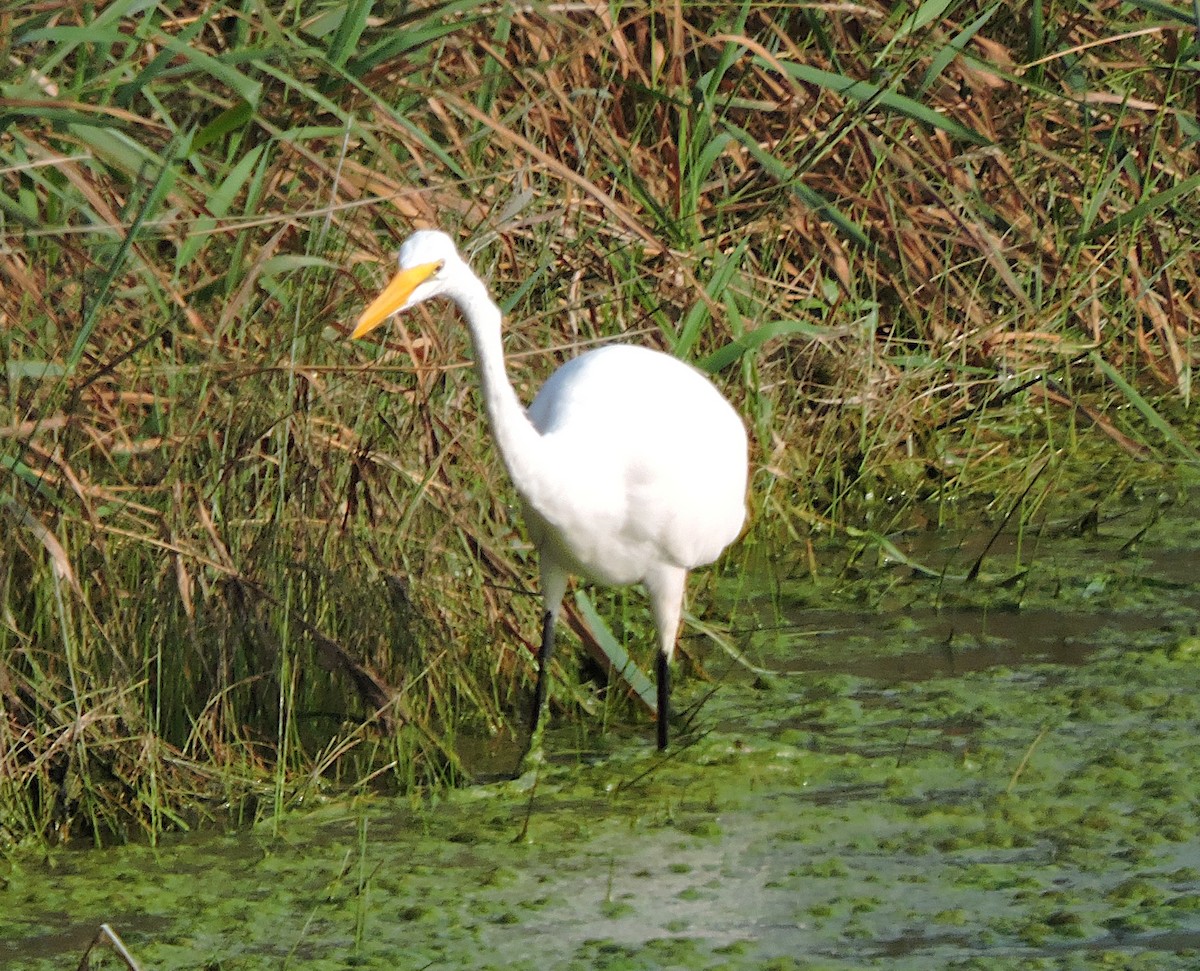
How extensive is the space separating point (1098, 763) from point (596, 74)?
82.2 inches

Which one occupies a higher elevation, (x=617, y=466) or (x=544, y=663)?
(x=617, y=466)

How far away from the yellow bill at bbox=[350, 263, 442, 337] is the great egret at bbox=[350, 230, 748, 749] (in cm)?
6

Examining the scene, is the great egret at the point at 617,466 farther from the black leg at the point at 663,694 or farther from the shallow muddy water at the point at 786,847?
the shallow muddy water at the point at 786,847

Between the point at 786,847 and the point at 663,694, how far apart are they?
0.57 meters

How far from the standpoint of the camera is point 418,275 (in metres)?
2.99

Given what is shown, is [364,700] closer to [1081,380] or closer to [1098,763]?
[1098,763]

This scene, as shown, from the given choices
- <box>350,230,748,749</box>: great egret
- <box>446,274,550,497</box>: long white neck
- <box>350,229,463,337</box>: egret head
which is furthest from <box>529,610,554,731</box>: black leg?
<box>350,229,463,337</box>: egret head

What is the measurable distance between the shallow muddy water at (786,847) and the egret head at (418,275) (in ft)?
2.53

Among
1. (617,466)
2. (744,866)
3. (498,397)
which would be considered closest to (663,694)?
(617,466)

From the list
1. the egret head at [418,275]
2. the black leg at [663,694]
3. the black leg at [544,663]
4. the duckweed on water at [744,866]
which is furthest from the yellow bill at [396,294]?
the black leg at [663,694]

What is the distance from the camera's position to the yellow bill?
2.94 m

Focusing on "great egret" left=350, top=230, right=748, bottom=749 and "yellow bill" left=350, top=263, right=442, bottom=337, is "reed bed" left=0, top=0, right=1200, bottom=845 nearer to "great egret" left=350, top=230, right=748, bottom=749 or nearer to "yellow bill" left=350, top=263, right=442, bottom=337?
"great egret" left=350, top=230, right=748, bottom=749

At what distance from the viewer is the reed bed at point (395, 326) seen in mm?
3312

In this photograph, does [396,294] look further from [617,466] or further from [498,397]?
[617,466]
